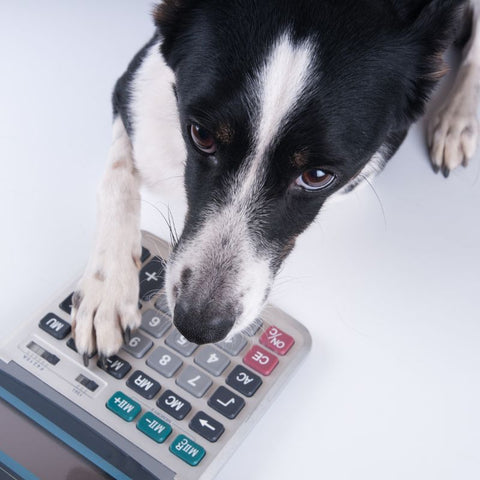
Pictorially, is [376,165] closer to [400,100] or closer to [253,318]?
Result: [400,100]

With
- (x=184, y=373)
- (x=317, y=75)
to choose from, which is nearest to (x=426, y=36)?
(x=317, y=75)

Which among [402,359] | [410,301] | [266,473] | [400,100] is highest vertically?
[400,100]

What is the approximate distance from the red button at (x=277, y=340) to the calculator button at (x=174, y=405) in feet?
0.48

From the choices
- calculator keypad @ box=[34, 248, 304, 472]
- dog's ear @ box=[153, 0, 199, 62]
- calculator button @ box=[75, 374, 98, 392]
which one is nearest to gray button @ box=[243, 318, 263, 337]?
calculator keypad @ box=[34, 248, 304, 472]

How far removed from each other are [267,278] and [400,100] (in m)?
0.33

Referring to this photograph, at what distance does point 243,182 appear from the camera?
963 millimetres

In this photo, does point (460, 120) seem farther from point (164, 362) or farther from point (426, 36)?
point (164, 362)

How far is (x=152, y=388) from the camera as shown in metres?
0.89

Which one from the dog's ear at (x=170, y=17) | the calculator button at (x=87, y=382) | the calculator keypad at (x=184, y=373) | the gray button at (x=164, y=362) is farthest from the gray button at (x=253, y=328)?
the dog's ear at (x=170, y=17)

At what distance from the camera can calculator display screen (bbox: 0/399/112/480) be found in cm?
80

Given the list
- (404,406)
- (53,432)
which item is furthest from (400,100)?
(53,432)

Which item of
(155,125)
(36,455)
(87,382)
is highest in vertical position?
(155,125)

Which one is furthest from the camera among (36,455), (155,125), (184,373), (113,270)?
(155,125)

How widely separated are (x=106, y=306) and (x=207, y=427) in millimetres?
252
